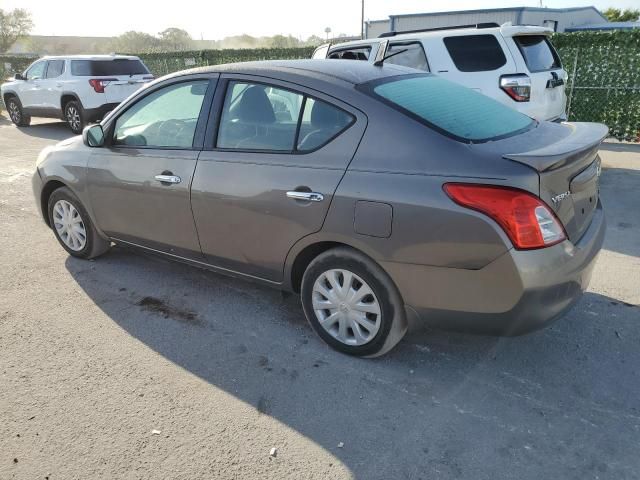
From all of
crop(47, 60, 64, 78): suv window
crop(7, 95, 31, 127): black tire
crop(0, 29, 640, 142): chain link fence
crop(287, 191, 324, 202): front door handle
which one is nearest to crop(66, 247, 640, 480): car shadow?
crop(287, 191, 324, 202): front door handle

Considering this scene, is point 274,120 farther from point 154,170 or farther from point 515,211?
point 515,211

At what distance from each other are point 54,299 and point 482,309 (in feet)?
10.5

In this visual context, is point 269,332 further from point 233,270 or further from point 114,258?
point 114,258

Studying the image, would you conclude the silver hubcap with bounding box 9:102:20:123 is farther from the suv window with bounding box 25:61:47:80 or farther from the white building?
the white building

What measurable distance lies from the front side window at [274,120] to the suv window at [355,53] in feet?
16.1

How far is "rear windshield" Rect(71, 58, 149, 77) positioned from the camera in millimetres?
12203

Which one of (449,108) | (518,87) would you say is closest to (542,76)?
(518,87)

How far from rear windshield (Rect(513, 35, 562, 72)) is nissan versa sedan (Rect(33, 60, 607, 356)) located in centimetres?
395

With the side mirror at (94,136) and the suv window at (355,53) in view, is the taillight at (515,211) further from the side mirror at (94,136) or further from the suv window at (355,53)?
the suv window at (355,53)

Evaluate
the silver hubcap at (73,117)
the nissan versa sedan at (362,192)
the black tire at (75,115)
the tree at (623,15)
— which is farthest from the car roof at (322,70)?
the tree at (623,15)

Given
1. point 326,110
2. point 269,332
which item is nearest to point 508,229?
point 326,110

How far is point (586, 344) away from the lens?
3.24m

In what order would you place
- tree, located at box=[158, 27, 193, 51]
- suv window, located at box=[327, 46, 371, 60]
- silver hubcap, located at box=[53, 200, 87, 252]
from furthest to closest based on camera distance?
1. tree, located at box=[158, 27, 193, 51]
2. suv window, located at box=[327, 46, 371, 60]
3. silver hubcap, located at box=[53, 200, 87, 252]

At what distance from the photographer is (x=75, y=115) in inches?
492
